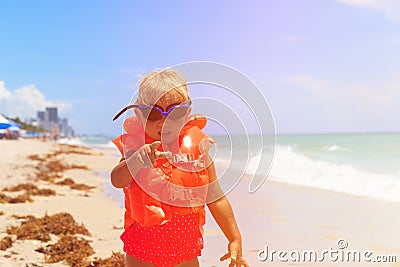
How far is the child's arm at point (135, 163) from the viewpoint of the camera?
2369 mm

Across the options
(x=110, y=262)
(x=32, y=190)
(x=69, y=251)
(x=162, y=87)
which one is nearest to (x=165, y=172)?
(x=162, y=87)

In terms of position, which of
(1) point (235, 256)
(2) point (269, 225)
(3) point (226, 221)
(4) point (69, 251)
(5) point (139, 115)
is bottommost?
(1) point (235, 256)

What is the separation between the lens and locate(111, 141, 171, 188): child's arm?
2.37m

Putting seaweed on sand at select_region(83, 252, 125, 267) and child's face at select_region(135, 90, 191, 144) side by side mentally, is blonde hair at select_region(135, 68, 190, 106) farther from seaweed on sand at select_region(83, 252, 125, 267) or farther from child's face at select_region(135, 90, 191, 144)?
seaweed on sand at select_region(83, 252, 125, 267)

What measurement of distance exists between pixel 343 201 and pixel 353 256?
5.76 m

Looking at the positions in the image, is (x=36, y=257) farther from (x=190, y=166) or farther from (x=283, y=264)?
Answer: (x=190, y=166)

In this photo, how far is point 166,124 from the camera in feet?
8.34

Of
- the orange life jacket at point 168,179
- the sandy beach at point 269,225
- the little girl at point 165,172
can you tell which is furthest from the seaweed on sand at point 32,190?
the orange life jacket at point 168,179

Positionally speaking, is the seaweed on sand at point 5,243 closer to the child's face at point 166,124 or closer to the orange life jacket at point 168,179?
the orange life jacket at point 168,179

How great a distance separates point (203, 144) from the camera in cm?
258

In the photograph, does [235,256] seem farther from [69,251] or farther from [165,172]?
[69,251]

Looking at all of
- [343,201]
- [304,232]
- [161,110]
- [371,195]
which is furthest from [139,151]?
[371,195]

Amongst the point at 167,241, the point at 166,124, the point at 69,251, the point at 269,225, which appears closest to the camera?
the point at 166,124

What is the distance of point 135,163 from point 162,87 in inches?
19.1
